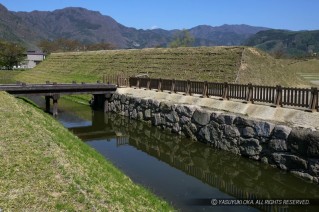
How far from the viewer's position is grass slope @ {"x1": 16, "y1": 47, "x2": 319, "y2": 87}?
34.6 metres

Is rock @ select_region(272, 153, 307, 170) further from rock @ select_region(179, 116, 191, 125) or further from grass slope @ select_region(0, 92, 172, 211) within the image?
rock @ select_region(179, 116, 191, 125)

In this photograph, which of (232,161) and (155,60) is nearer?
(232,161)

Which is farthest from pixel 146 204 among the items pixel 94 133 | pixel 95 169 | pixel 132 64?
pixel 132 64

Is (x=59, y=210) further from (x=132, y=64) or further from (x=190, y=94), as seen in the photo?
(x=132, y=64)

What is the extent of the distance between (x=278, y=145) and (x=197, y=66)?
23938mm

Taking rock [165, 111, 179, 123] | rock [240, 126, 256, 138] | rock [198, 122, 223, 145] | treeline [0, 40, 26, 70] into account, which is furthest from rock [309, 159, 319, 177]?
treeline [0, 40, 26, 70]

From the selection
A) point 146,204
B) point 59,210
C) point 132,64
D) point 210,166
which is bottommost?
point 210,166

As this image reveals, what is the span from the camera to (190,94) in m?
24.9

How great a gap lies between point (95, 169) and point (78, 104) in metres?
28.5

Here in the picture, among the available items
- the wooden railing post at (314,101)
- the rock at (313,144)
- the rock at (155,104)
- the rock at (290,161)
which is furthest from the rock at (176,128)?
the rock at (313,144)

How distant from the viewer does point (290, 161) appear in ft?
49.5

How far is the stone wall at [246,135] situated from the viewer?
1434cm

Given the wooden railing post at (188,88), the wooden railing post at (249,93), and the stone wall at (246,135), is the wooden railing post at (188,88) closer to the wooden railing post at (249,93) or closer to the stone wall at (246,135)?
the stone wall at (246,135)

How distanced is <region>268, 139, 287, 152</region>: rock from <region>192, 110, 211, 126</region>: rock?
502cm
